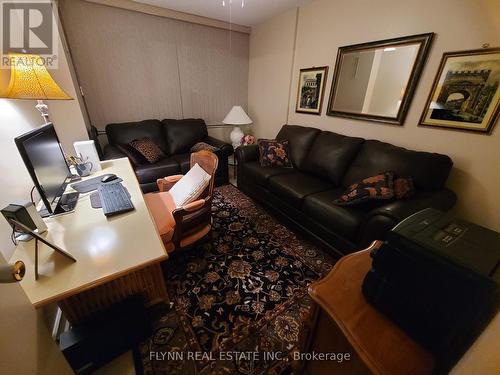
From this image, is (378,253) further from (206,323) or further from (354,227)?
(206,323)

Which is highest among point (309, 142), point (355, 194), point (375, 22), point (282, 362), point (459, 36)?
point (375, 22)

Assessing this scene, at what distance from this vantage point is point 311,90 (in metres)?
2.80

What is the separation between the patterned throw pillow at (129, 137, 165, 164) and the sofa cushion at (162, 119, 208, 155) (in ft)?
1.02

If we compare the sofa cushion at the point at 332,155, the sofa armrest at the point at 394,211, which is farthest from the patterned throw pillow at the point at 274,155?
the sofa armrest at the point at 394,211

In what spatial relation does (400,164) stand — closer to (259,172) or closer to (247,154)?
(259,172)

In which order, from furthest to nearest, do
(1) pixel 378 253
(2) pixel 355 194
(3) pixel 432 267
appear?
(2) pixel 355 194
(1) pixel 378 253
(3) pixel 432 267

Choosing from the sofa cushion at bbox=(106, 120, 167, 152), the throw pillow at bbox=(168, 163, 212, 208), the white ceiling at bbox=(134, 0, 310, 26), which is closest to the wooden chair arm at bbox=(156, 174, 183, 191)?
the throw pillow at bbox=(168, 163, 212, 208)

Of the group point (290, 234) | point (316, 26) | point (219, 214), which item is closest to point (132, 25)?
point (316, 26)

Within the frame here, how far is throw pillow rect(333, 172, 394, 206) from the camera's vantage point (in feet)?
5.33

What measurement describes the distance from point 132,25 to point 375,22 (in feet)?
9.99

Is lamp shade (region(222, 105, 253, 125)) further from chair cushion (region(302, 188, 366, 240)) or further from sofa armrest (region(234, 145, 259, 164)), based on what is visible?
chair cushion (region(302, 188, 366, 240))

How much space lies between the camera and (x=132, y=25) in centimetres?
281

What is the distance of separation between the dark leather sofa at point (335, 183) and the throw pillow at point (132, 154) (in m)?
1.31

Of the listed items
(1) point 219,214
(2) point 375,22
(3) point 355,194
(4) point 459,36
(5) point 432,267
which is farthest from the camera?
(1) point 219,214
